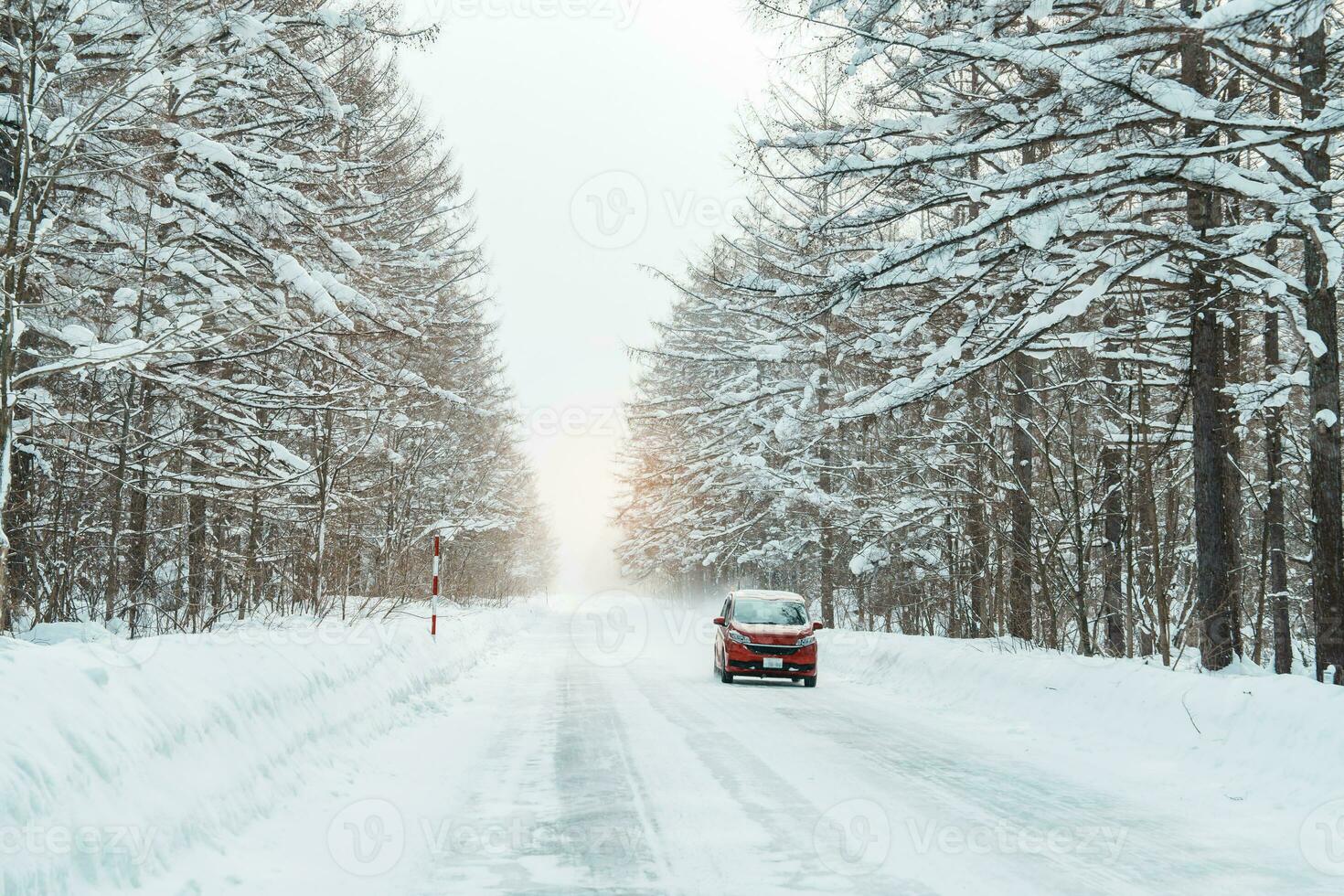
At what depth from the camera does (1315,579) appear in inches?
387

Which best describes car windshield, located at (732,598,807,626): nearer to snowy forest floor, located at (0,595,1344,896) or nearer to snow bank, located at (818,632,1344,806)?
snow bank, located at (818,632,1344,806)

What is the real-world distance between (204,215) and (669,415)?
1842cm

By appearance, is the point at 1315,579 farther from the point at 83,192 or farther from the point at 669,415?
the point at 669,415

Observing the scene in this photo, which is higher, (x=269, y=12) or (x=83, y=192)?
(x=269, y=12)

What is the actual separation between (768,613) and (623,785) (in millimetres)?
10393

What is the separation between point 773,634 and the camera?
55.5 ft

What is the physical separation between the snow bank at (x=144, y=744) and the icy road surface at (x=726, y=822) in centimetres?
25

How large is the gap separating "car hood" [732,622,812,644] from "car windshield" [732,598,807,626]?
271mm

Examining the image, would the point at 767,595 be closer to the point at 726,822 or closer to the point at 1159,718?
the point at 1159,718

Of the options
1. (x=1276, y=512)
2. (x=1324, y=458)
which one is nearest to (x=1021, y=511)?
(x=1276, y=512)

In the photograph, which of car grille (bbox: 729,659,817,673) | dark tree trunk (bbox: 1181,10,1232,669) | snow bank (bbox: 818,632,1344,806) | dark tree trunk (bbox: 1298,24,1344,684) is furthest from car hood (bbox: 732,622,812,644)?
dark tree trunk (bbox: 1298,24,1344,684)

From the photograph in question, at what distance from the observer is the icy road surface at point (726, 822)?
515 centimetres

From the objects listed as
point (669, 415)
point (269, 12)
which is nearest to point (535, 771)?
point (269, 12)

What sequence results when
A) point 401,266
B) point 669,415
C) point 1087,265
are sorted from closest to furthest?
point 1087,265 → point 401,266 → point 669,415
